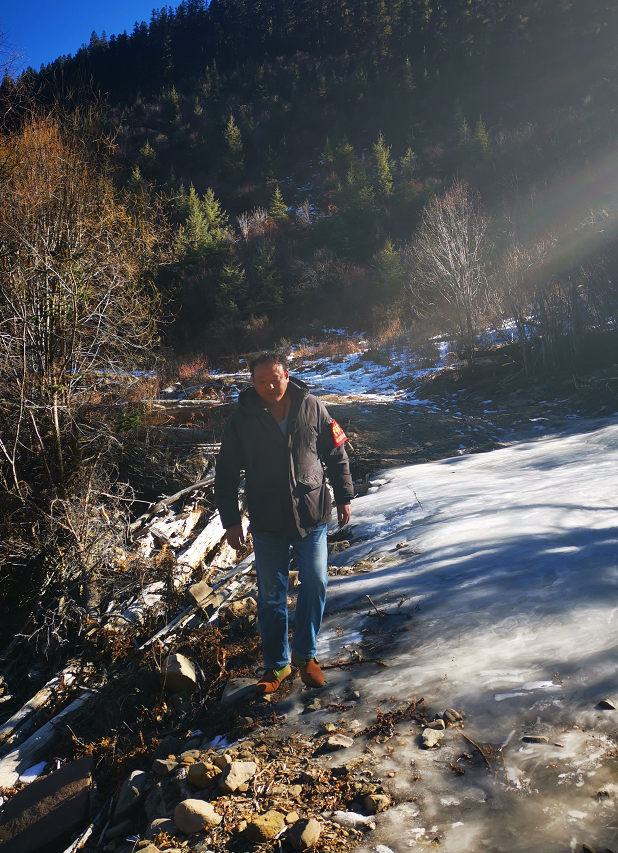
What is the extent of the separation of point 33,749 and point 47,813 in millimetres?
908

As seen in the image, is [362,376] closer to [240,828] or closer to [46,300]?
[46,300]

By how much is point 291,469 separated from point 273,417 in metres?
0.31

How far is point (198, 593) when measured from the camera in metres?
4.35

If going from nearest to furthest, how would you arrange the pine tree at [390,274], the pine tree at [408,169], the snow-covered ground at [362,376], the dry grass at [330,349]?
the snow-covered ground at [362,376]
the dry grass at [330,349]
the pine tree at [390,274]
the pine tree at [408,169]

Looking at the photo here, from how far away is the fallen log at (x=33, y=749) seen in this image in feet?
10.5

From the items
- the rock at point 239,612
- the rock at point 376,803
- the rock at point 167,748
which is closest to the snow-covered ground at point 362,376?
the rock at point 239,612

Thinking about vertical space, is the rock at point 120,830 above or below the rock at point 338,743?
Result: below

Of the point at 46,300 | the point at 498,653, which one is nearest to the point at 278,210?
the point at 46,300

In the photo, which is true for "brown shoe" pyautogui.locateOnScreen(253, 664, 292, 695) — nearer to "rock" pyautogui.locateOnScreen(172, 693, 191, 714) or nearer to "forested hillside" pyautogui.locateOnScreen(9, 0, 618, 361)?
"rock" pyautogui.locateOnScreen(172, 693, 191, 714)

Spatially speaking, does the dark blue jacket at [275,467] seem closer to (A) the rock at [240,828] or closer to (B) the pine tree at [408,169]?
(A) the rock at [240,828]

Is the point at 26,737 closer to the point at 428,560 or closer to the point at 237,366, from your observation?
the point at 428,560

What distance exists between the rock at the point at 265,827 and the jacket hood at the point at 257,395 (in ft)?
5.95

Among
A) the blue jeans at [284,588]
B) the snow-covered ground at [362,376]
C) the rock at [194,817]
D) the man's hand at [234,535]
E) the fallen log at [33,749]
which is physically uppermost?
the snow-covered ground at [362,376]

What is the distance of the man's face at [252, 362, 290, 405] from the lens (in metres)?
2.84
